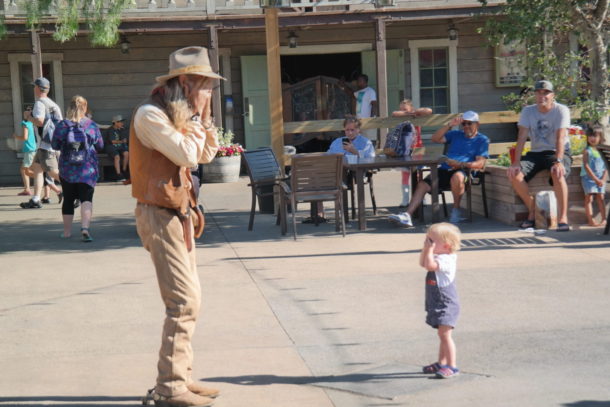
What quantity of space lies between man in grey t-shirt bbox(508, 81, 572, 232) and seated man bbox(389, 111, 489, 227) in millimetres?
689

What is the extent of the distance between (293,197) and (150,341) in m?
4.30

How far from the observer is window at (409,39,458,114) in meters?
19.5

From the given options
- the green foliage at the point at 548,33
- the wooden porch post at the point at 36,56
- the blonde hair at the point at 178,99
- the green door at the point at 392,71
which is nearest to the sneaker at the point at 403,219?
the green foliage at the point at 548,33

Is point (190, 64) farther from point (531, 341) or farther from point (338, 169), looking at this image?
point (338, 169)

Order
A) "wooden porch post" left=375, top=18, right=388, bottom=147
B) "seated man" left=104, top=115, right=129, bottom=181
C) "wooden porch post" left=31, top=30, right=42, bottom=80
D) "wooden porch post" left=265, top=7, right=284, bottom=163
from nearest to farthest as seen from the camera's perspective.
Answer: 1. "wooden porch post" left=265, top=7, right=284, bottom=163
2. "wooden porch post" left=31, top=30, right=42, bottom=80
3. "wooden porch post" left=375, top=18, right=388, bottom=147
4. "seated man" left=104, top=115, right=129, bottom=181

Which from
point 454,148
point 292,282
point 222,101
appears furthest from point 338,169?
point 222,101

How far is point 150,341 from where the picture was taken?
624 cm

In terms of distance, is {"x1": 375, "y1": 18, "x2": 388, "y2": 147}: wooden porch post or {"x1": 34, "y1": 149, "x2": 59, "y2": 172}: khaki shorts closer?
{"x1": 34, "y1": 149, "x2": 59, "y2": 172}: khaki shorts

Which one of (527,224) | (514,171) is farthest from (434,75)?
(527,224)

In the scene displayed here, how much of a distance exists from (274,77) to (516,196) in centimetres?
337

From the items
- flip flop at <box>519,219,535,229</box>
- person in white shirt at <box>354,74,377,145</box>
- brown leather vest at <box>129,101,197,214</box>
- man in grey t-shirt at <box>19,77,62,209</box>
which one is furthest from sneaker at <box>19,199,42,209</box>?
brown leather vest at <box>129,101,197,214</box>

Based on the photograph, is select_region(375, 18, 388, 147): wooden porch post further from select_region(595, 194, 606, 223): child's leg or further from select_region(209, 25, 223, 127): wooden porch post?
select_region(595, 194, 606, 223): child's leg

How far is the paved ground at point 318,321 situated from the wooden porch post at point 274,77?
1.86 meters

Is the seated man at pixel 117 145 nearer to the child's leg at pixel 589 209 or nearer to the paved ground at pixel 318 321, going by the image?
the paved ground at pixel 318 321
